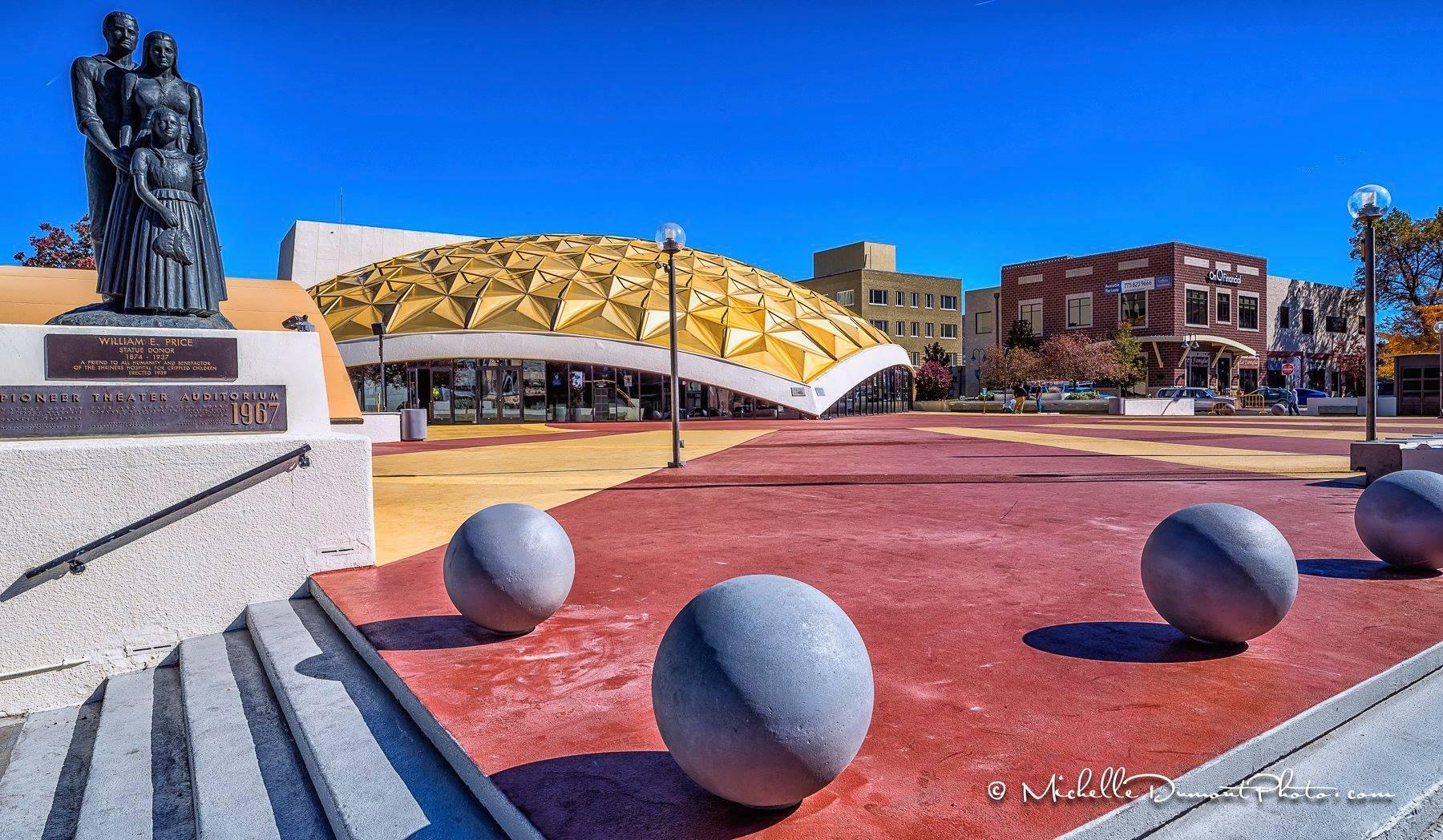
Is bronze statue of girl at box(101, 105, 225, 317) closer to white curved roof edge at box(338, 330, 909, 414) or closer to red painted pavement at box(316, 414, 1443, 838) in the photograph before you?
red painted pavement at box(316, 414, 1443, 838)

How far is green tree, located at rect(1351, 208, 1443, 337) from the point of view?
5247 centimetres

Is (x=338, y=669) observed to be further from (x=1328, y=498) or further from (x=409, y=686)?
(x=1328, y=498)

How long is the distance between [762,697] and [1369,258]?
49.0 ft

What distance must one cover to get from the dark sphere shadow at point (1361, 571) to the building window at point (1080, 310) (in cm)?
6197

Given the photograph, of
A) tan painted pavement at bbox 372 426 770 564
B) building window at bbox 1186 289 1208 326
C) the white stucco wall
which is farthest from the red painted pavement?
building window at bbox 1186 289 1208 326

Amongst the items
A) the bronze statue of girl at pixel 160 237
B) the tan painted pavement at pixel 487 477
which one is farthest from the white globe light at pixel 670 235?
the bronze statue of girl at pixel 160 237

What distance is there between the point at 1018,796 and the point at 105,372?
293 inches

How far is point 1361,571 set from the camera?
6367 mm

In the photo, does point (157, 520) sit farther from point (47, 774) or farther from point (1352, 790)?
point (1352, 790)

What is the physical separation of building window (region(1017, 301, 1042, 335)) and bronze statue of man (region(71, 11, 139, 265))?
6756 cm

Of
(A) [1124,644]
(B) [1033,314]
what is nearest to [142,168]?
(A) [1124,644]

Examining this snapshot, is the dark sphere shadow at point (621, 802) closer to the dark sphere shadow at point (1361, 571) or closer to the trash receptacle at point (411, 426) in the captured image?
the dark sphere shadow at point (1361, 571)

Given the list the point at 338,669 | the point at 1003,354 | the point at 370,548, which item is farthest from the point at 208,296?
the point at 1003,354

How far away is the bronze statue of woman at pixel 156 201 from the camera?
274 inches
